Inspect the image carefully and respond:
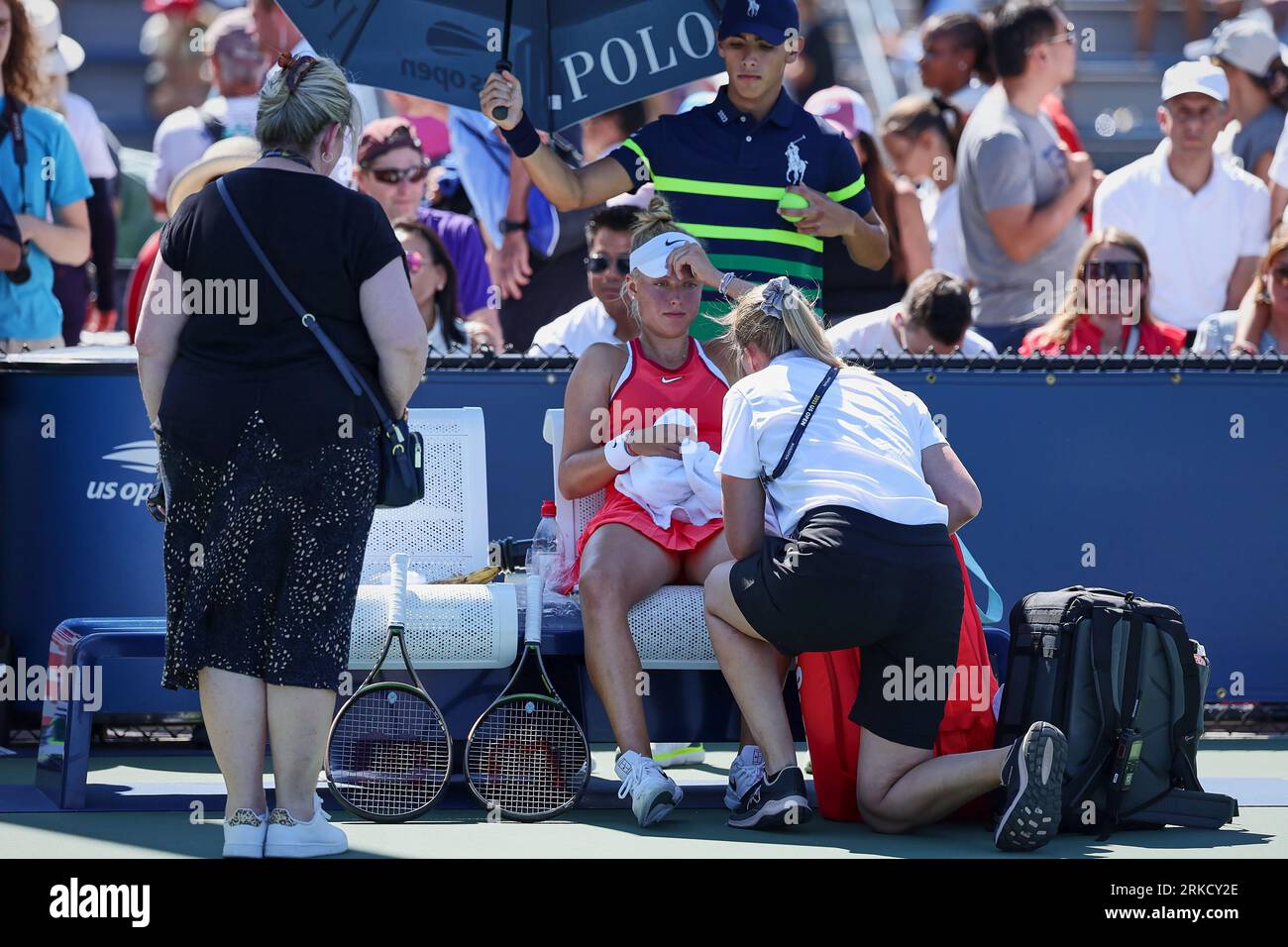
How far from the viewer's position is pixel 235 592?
15.5 ft

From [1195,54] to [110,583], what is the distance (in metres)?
7.48

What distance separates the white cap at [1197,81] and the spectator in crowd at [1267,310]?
3.39ft

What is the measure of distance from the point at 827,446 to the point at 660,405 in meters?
0.91

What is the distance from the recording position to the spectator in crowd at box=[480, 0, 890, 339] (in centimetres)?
638

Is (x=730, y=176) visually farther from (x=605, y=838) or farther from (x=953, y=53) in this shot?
(x=953, y=53)

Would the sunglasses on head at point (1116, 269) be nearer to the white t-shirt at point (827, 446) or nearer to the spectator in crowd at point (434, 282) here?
the spectator in crowd at point (434, 282)

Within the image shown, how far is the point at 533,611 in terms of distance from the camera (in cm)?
570

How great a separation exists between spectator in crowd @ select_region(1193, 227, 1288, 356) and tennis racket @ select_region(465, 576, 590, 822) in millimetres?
3372

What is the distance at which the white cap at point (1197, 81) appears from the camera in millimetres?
8734

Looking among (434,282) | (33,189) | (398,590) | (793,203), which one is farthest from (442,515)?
(33,189)

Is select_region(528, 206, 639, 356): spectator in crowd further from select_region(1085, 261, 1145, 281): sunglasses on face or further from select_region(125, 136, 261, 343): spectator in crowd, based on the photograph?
select_region(1085, 261, 1145, 281): sunglasses on face

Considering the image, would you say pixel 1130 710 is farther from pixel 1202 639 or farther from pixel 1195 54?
pixel 1195 54

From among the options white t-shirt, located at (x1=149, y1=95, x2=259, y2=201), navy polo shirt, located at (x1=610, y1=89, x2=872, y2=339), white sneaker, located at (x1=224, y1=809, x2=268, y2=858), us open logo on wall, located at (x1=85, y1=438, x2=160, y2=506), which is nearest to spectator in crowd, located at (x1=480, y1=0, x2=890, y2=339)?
navy polo shirt, located at (x1=610, y1=89, x2=872, y2=339)
